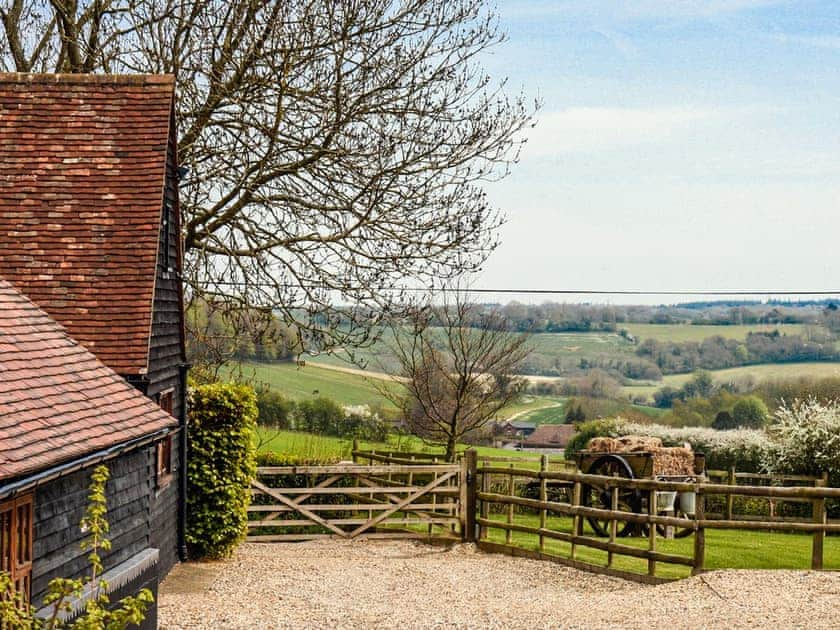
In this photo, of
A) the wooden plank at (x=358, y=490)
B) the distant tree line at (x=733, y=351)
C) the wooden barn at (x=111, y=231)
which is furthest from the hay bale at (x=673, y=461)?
the distant tree line at (x=733, y=351)

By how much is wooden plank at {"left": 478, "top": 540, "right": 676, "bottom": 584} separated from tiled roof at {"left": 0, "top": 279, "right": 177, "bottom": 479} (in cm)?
735

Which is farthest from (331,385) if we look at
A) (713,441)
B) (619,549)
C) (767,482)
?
(619,549)

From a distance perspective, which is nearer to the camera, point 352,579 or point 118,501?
point 118,501

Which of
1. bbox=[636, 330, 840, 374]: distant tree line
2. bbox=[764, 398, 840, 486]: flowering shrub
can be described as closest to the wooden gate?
bbox=[764, 398, 840, 486]: flowering shrub

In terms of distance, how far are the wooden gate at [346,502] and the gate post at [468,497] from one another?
0.06ft

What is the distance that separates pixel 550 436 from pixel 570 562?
22.4m

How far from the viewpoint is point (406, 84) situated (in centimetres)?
1869

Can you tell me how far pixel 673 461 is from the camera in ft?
75.6

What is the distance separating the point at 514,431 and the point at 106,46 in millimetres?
23770

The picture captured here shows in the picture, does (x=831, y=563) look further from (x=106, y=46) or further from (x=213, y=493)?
(x=106, y=46)

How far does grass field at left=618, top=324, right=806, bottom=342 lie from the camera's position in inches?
1781

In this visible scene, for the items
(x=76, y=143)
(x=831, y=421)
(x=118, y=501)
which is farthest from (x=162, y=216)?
(x=831, y=421)

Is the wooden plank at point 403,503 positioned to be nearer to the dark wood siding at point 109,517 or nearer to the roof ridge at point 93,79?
the dark wood siding at point 109,517

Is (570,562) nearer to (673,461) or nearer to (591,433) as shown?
(673,461)
